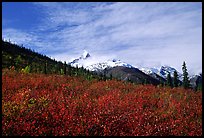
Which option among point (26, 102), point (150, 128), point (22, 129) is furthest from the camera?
point (26, 102)

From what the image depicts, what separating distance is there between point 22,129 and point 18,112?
4.29 feet

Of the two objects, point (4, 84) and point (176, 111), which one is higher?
point (4, 84)

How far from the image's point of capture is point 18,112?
406 inches

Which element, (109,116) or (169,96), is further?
(169,96)

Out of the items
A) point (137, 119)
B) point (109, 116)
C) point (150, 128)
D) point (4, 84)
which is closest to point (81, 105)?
point (109, 116)

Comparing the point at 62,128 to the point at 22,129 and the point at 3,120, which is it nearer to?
the point at 22,129

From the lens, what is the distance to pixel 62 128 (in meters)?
9.51

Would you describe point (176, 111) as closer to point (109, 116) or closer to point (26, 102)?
point (109, 116)

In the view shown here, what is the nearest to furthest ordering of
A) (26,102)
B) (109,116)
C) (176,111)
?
1. (109,116)
2. (26,102)
3. (176,111)

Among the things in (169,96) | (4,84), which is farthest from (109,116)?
(4,84)

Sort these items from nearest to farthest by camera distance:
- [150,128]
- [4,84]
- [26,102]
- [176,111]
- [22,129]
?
[22,129] → [150,128] → [26,102] → [176,111] → [4,84]

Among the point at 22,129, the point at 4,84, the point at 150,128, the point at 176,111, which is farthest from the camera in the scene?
the point at 4,84

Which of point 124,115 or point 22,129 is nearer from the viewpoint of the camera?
point 22,129

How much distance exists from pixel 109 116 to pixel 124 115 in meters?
0.61
